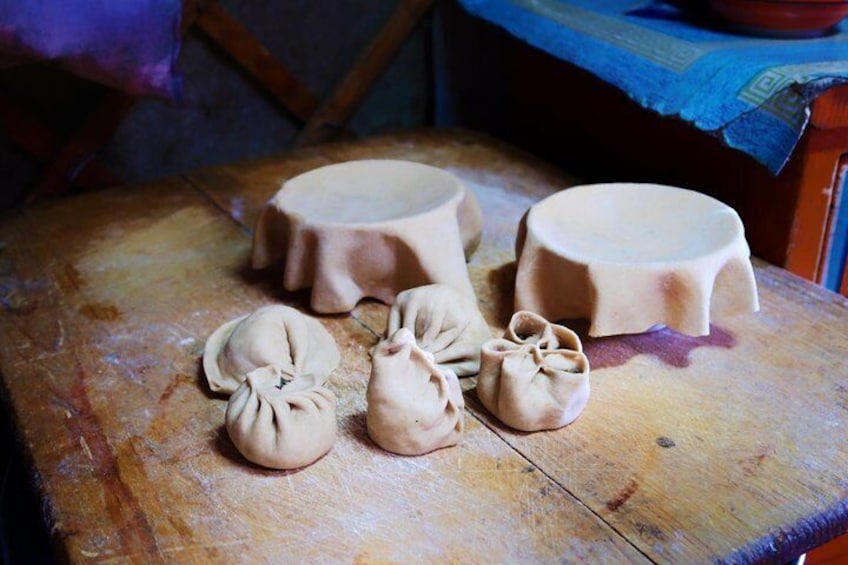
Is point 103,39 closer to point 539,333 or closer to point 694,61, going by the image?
point 539,333

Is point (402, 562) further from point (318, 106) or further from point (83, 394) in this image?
point (318, 106)

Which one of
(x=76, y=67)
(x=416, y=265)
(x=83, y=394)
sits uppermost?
(x=76, y=67)

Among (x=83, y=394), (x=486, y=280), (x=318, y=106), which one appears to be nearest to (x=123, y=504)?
(x=83, y=394)

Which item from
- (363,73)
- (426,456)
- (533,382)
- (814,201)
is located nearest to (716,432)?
(533,382)

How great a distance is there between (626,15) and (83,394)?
1447mm

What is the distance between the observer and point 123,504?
109cm

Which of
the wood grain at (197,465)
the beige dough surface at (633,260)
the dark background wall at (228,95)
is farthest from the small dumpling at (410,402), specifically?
the dark background wall at (228,95)

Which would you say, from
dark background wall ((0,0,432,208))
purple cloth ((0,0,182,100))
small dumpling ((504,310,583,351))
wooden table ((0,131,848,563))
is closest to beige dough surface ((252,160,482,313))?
wooden table ((0,131,848,563))

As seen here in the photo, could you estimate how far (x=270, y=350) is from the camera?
4.18ft

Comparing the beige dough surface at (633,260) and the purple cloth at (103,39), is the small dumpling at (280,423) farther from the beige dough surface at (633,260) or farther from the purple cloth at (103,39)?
the purple cloth at (103,39)

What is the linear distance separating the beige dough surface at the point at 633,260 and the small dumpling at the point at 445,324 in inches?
4.1

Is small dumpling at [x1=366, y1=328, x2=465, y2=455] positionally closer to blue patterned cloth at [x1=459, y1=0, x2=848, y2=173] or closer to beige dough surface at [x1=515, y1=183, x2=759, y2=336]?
beige dough surface at [x1=515, y1=183, x2=759, y2=336]

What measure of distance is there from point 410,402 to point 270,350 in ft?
0.84

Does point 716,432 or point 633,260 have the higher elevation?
point 633,260
